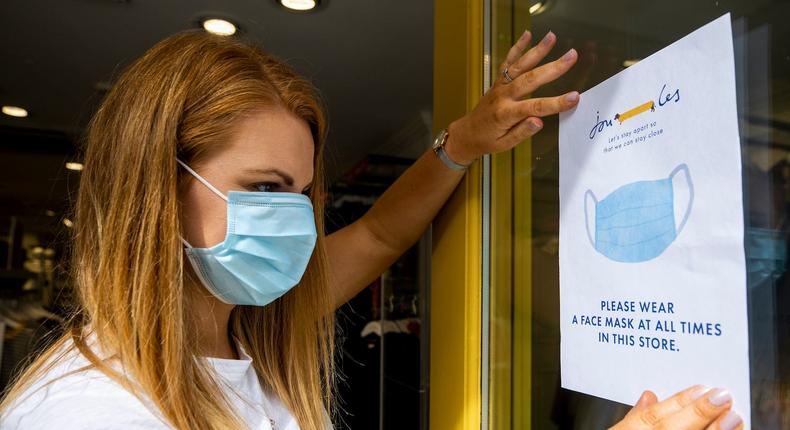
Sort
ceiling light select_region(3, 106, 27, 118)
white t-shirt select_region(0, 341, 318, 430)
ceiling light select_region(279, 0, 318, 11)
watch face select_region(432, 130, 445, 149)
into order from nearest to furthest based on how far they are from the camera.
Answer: white t-shirt select_region(0, 341, 318, 430)
watch face select_region(432, 130, 445, 149)
ceiling light select_region(279, 0, 318, 11)
ceiling light select_region(3, 106, 27, 118)

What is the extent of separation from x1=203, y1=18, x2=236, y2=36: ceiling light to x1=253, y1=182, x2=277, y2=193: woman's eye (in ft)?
5.75

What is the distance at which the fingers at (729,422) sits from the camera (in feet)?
1.62

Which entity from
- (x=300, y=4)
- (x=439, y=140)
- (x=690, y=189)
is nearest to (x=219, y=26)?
(x=300, y=4)

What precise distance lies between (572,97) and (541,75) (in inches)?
2.1

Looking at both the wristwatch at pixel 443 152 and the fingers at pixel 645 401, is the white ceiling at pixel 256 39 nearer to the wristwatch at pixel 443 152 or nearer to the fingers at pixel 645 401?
the wristwatch at pixel 443 152

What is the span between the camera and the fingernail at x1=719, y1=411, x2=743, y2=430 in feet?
1.63

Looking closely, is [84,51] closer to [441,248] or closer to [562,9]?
[441,248]

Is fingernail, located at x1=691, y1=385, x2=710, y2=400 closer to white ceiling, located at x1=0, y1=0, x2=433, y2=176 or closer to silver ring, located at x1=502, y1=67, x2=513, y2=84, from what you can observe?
silver ring, located at x1=502, y1=67, x2=513, y2=84

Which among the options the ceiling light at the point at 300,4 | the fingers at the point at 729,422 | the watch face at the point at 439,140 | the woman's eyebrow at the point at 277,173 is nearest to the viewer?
the fingers at the point at 729,422

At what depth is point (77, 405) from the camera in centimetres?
67

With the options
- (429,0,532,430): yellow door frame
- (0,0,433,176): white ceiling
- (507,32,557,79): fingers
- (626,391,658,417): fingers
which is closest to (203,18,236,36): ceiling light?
(0,0,433,176): white ceiling

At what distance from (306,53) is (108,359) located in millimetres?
2256

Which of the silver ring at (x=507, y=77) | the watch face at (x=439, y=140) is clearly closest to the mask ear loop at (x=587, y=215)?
the silver ring at (x=507, y=77)

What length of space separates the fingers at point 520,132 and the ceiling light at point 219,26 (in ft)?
6.27
